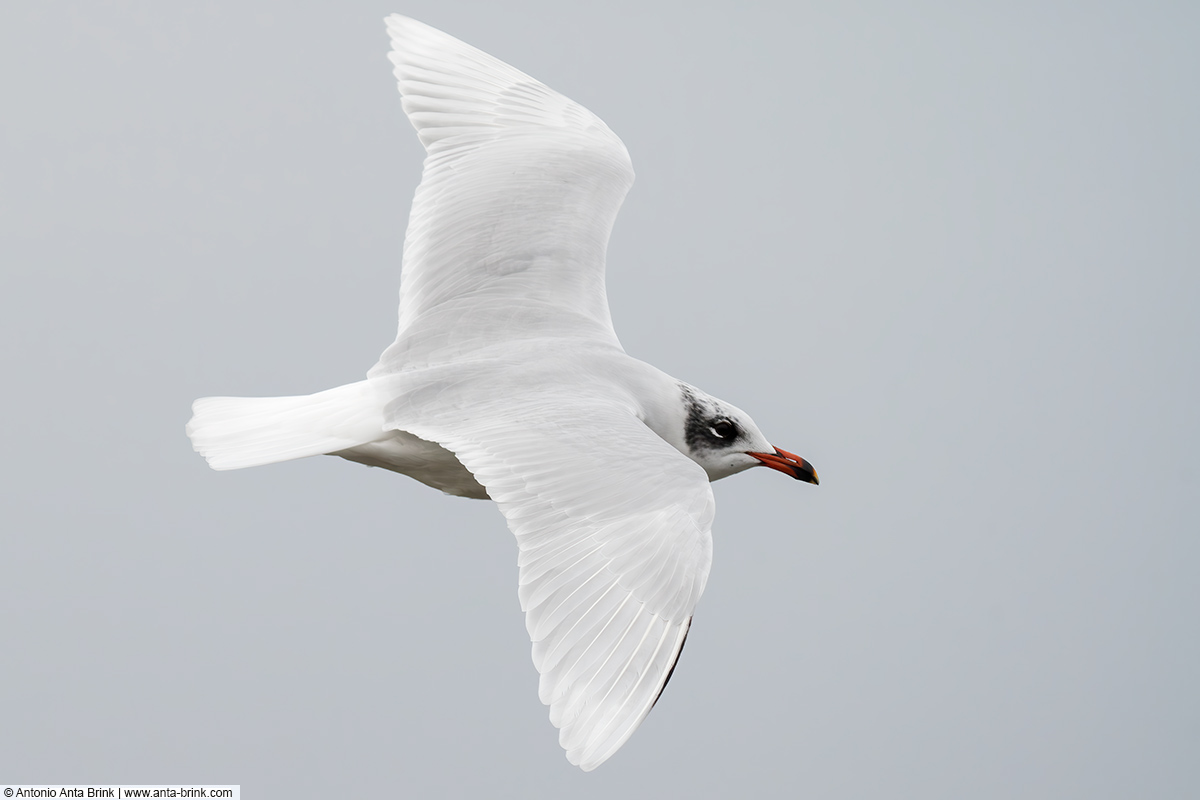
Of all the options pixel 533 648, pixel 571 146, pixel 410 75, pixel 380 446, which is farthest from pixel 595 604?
pixel 410 75

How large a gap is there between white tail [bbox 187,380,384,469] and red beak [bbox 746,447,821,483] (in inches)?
47.9

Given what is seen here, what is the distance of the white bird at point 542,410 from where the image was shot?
98.0 inches

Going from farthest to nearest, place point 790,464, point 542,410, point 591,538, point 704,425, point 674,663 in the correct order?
point 790,464
point 704,425
point 542,410
point 591,538
point 674,663

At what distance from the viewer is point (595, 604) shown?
251cm

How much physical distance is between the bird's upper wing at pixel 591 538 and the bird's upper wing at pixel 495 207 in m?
0.61

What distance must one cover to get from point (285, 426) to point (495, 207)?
1103 millimetres

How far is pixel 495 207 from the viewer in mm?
3949

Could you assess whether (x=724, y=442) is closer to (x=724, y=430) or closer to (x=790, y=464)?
(x=724, y=430)

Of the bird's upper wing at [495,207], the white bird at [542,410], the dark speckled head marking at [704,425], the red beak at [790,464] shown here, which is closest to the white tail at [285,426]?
the white bird at [542,410]

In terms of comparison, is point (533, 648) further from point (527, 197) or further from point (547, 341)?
point (527, 197)

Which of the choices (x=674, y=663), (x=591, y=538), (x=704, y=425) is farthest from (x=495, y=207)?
(x=674, y=663)

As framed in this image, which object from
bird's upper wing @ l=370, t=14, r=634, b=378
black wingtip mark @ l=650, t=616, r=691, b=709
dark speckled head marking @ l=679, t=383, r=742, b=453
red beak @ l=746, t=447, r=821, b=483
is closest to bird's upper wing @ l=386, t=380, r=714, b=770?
black wingtip mark @ l=650, t=616, r=691, b=709

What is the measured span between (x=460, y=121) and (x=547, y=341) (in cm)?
107

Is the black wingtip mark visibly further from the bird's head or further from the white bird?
the bird's head
